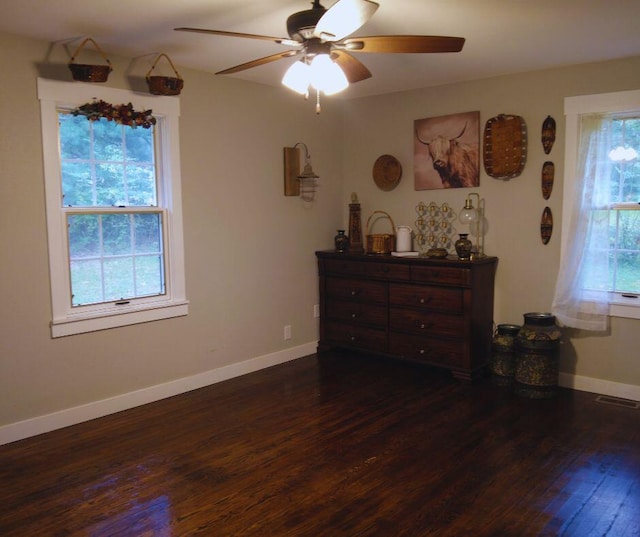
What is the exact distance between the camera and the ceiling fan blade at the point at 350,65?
284 cm

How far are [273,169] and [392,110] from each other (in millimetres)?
1222

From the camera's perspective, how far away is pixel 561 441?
335 cm

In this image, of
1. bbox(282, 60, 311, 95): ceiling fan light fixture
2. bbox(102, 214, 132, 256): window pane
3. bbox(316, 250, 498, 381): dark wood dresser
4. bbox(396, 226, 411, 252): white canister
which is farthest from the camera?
bbox(396, 226, 411, 252): white canister

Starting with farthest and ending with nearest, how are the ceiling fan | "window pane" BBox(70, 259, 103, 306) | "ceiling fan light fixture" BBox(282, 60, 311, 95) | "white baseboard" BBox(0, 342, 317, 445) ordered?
"window pane" BBox(70, 259, 103, 306)
"white baseboard" BBox(0, 342, 317, 445)
"ceiling fan light fixture" BBox(282, 60, 311, 95)
the ceiling fan

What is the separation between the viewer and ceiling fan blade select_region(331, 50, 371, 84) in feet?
9.33

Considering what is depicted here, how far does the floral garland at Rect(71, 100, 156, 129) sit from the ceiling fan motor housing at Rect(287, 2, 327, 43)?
5.48ft

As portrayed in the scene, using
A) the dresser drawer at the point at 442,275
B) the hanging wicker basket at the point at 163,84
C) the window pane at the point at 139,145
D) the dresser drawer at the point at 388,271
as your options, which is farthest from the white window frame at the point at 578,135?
the window pane at the point at 139,145

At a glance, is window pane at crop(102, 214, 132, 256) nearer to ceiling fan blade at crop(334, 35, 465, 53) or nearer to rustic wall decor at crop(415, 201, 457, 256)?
ceiling fan blade at crop(334, 35, 465, 53)

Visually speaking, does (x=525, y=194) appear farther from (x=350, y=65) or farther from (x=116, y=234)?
(x=116, y=234)

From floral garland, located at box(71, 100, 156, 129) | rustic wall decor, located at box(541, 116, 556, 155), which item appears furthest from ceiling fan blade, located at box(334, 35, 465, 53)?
rustic wall decor, located at box(541, 116, 556, 155)

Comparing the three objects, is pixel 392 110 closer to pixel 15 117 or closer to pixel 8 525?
pixel 15 117

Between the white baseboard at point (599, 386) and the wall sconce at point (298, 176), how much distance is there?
8.58 feet

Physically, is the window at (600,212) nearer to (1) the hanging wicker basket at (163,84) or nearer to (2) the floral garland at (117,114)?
(1) the hanging wicker basket at (163,84)

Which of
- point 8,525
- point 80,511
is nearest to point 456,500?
point 80,511
